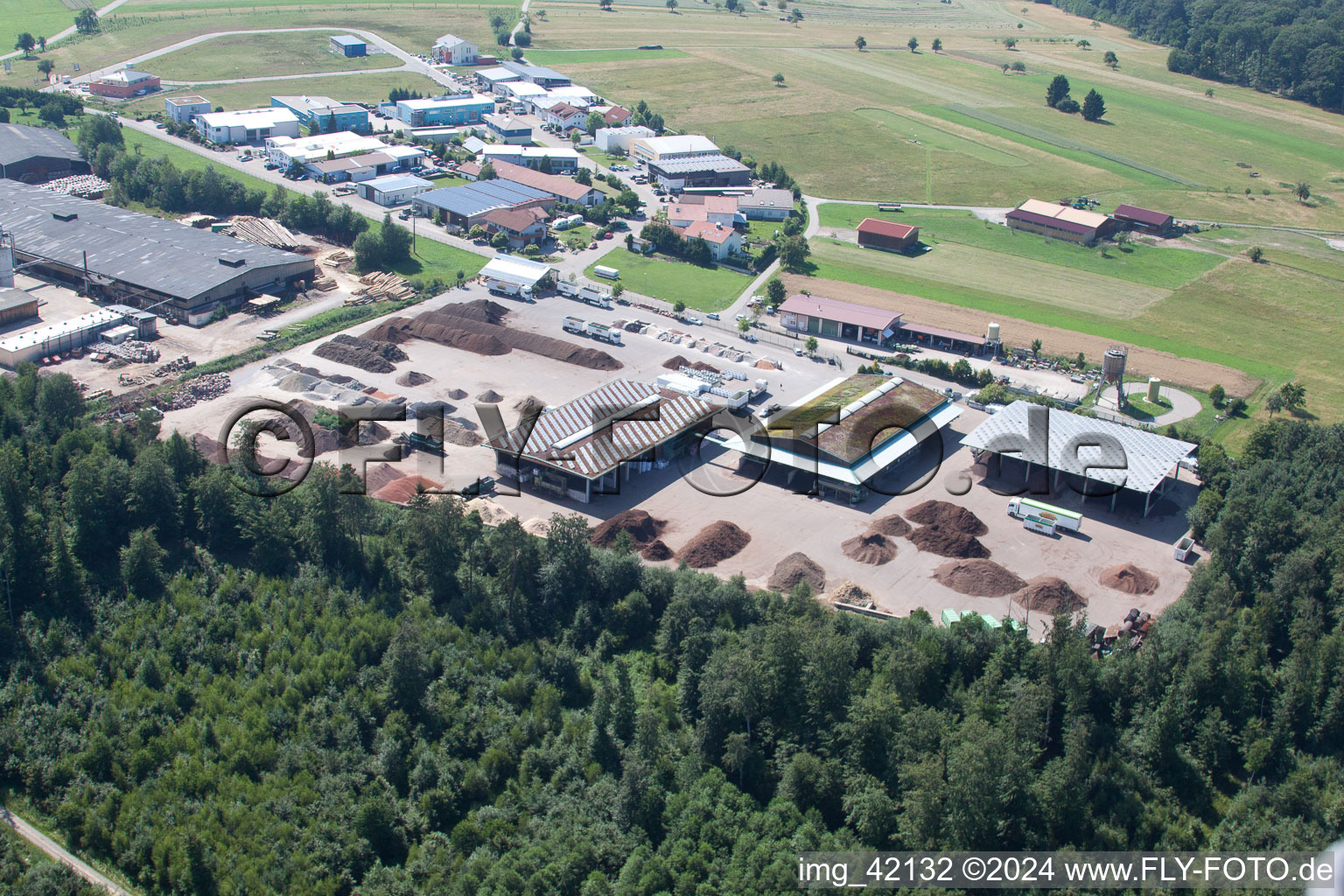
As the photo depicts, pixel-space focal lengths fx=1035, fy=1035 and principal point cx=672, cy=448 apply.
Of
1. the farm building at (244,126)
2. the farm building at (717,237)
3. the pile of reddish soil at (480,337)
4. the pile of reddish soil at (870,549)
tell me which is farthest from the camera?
the farm building at (244,126)

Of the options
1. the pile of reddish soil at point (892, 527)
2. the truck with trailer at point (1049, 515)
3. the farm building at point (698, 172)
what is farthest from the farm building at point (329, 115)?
the truck with trailer at point (1049, 515)

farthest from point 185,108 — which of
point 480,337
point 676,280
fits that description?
point 480,337

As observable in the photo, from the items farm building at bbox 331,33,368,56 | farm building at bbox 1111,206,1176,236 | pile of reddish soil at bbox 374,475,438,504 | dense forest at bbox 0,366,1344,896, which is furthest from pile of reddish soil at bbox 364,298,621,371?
farm building at bbox 331,33,368,56

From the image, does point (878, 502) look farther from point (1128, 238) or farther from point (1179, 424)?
point (1128, 238)

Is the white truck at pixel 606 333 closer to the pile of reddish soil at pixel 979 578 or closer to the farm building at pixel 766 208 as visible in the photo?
the pile of reddish soil at pixel 979 578

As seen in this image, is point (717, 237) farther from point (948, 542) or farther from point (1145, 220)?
point (948, 542)

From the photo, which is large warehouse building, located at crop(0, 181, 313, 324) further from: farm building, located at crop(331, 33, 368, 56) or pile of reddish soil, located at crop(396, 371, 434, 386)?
farm building, located at crop(331, 33, 368, 56)

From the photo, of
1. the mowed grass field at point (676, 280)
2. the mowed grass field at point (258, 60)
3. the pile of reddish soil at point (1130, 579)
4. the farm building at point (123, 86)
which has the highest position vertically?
the mowed grass field at point (258, 60)
